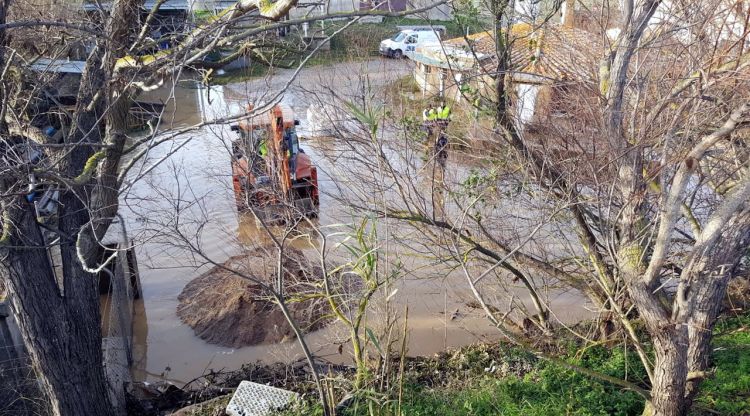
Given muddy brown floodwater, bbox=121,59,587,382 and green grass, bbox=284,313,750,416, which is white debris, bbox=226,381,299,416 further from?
muddy brown floodwater, bbox=121,59,587,382

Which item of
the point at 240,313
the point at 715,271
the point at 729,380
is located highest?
the point at 715,271

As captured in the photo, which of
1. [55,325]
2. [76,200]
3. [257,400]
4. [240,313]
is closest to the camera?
[55,325]

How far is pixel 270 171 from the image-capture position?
24.2 ft

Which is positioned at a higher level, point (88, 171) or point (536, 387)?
point (88, 171)

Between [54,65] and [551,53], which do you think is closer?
[54,65]

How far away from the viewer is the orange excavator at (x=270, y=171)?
6.47 metres

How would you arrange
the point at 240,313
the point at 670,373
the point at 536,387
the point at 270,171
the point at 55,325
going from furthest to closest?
1. the point at 240,313
2. the point at 270,171
3. the point at 536,387
4. the point at 55,325
5. the point at 670,373

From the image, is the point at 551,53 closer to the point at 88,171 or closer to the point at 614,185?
the point at 614,185

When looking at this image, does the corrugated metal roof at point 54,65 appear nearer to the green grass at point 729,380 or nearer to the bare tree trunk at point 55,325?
the bare tree trunk at point 55,325

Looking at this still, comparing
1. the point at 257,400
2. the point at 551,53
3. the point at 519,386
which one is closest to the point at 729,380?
the point at 519,386

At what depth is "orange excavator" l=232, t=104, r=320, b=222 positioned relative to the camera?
21.2 ft

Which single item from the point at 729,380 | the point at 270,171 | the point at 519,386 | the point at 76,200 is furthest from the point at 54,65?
the point at 729,380

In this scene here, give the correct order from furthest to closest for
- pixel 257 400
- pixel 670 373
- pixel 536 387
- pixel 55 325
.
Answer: pixel 536 387 < pixel 257 400 < pixel 55 325 < pixel 670 373

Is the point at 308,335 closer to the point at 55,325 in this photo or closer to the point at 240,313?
the point at 240,313
